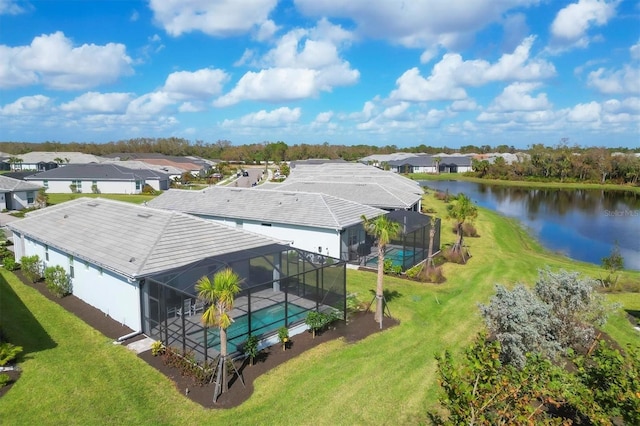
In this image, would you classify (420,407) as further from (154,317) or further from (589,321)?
(154,317)

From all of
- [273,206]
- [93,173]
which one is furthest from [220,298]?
[93,173]

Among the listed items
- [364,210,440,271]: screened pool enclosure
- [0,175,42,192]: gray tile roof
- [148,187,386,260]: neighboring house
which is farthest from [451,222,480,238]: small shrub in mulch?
[0,175,42,192]: gray tile roof

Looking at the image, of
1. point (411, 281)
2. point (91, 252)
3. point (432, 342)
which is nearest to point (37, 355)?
point (91, 252)

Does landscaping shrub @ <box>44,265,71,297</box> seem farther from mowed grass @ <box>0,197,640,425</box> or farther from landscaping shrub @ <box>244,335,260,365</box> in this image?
landscaping shrub @ <box>244,335,260,365</box>

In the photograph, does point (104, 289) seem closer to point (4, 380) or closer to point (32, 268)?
point (4, 380)

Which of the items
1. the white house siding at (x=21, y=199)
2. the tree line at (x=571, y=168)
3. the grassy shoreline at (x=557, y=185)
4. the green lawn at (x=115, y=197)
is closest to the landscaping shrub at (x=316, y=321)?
the green lawn at (x=115, y=197)
